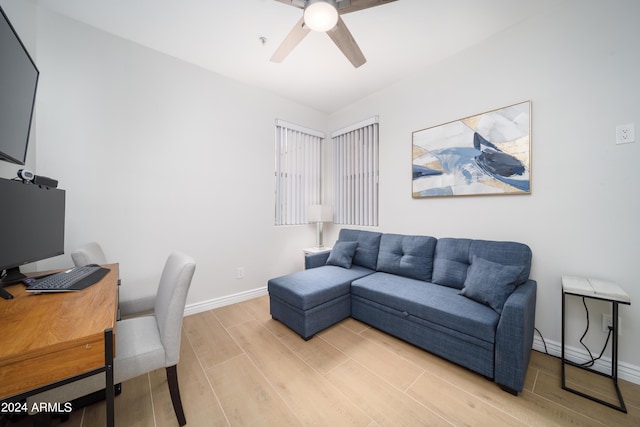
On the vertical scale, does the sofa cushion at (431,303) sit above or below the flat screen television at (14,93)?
below

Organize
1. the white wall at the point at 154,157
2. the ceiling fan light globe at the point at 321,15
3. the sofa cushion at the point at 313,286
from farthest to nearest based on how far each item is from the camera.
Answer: the sofa cushion at the point at 313,286
the white wall at the point at 154,157
the ceiling fan light globe at the point at 321,15

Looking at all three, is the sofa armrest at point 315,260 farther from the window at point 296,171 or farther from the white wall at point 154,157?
the window at point 296,171

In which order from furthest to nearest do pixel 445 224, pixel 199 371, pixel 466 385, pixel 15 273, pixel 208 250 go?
pixel 208 250 < pixel 445 224 < pixel 199 371 < pixel 466 385 < pixel 15 273

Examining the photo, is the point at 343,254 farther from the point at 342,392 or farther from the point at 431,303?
the point at 342,392

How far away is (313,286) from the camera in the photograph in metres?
2.24

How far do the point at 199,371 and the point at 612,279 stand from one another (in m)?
3.15

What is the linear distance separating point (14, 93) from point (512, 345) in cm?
337

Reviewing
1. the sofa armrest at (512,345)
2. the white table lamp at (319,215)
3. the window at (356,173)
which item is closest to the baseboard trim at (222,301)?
the white table lamp at (319,215)

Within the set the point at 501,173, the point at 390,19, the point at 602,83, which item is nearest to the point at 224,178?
the point at 390,19

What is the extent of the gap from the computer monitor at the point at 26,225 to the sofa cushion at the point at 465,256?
3.00m

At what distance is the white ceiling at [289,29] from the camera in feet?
6.10

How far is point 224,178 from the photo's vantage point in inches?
113

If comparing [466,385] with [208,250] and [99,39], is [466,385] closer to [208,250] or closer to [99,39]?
[208,250]

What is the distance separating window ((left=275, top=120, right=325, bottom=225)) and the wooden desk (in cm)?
252
